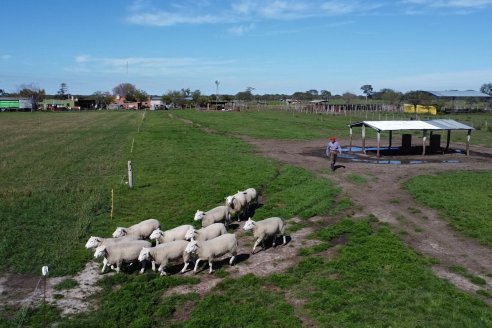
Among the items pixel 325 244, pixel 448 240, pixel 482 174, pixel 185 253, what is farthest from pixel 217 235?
pixel 482 174

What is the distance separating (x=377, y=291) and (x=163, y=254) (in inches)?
241

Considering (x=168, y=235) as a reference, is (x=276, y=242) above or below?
below

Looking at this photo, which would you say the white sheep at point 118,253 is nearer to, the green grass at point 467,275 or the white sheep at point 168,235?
the white sheep at point 168,235

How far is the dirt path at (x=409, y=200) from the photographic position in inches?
554

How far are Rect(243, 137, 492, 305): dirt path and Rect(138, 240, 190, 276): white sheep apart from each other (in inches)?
300

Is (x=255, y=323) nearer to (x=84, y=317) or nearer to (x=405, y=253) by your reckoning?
(x=84, y=317)

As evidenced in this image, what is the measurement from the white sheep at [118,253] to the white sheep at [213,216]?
11.2 feet

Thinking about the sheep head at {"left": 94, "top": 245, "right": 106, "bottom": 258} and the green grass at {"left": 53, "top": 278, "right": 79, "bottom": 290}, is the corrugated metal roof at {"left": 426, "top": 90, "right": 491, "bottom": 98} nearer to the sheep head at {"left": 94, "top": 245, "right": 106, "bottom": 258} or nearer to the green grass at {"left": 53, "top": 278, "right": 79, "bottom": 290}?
the sheep head at {"left": 94, "top": 245, "right": 106, "bottom": 258}

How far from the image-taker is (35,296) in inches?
459

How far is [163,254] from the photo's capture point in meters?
13.2

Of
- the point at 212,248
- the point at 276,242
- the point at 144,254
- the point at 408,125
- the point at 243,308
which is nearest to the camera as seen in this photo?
the point at 243,308

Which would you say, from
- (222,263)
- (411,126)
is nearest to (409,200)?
(222,263)

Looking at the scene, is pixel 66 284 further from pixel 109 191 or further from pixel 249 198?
pixel 109 191

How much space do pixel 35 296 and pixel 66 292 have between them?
29.7 inches
